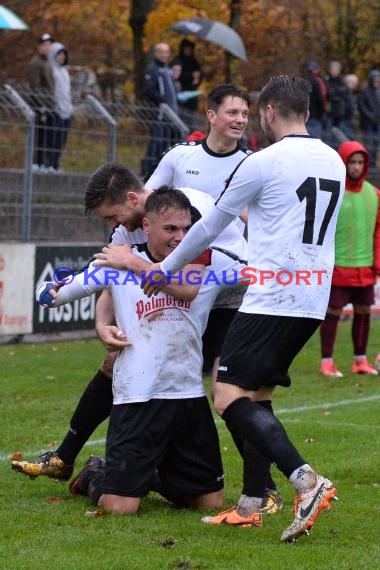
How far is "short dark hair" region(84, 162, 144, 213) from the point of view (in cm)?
641

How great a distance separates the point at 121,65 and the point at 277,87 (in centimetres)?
3382

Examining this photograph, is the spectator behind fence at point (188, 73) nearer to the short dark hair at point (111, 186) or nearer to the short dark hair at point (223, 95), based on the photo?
the short dark hair at point (223, 95)

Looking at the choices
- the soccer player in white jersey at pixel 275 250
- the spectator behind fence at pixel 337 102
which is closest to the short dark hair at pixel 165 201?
the soccer player in white jersey at pixel 275 250

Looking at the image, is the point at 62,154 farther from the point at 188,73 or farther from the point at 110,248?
the point at 110,248

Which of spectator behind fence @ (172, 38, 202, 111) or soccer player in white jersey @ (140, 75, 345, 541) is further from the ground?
spectator behind fence @ (172, 38, 202, 111)

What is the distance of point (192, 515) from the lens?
246 inches

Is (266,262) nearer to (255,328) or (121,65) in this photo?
(255,328)

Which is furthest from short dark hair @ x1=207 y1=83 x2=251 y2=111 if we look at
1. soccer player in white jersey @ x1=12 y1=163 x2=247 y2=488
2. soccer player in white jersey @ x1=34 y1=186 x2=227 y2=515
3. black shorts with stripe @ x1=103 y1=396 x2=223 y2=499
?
black shorts with stripe @ x1=103 y1=396 x2=223 y2=499

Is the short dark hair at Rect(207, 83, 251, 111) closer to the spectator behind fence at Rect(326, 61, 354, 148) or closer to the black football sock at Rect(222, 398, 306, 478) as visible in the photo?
the black football sock at Rect(222, 398, 306, 478)

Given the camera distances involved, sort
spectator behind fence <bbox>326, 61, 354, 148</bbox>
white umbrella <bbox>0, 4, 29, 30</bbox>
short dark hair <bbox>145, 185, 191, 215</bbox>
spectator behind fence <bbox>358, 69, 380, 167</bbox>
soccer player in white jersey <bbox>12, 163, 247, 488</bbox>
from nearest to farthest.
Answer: short dark hair <bbox>145, 185, 191, 215</bbox> < soccer player in white jersey <bbox>12, 163, 247, 488</bbox> < white umbrella <bbox>0, 4, 29, 30</bbox> < spectator behind fence <bbox>326, 61, 354, 148</bbox> < spectator behind fence <bbox>358, 69, 380, 167</bbox>

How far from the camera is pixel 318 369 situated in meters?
12.7

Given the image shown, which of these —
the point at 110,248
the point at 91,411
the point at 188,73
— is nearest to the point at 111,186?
the point at 110,248

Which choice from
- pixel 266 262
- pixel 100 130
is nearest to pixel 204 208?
pixel 266 262

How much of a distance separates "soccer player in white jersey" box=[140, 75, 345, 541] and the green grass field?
0.51 meters
